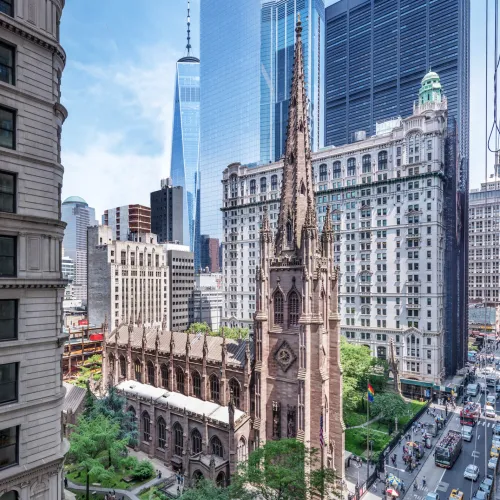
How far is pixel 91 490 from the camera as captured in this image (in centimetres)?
3775

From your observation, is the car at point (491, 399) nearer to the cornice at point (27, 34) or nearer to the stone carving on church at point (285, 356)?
the stone carving on church at point (285, 356)

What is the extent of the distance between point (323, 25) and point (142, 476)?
221023mm

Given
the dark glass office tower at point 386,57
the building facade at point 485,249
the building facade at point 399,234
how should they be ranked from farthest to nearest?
the dark glass office tower at point 386,57
the building facade at point 485,249
the building facade at point 399,234

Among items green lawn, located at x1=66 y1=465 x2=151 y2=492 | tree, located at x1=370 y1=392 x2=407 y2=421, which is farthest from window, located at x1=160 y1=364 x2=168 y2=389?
tree, located at x1=370 y1=392 x2=407 y2=421

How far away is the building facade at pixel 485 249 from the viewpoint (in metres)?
124

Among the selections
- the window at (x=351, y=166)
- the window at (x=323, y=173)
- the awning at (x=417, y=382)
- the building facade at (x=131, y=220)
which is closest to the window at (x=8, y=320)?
the awning at (x=417, y=382)

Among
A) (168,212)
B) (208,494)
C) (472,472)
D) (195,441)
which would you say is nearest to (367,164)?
(472,472)

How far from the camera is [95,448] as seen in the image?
3609 cm

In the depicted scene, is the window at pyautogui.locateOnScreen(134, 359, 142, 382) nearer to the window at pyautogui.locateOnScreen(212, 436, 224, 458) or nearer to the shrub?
the shrub

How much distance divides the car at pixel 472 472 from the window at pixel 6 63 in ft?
175

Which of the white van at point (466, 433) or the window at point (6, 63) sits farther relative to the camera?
the white van at point (466, 433)

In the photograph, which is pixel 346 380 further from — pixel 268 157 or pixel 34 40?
pixel 268 157

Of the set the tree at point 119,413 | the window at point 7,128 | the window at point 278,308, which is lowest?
the tree at point 119,413

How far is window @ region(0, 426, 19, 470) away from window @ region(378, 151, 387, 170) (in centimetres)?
7625
